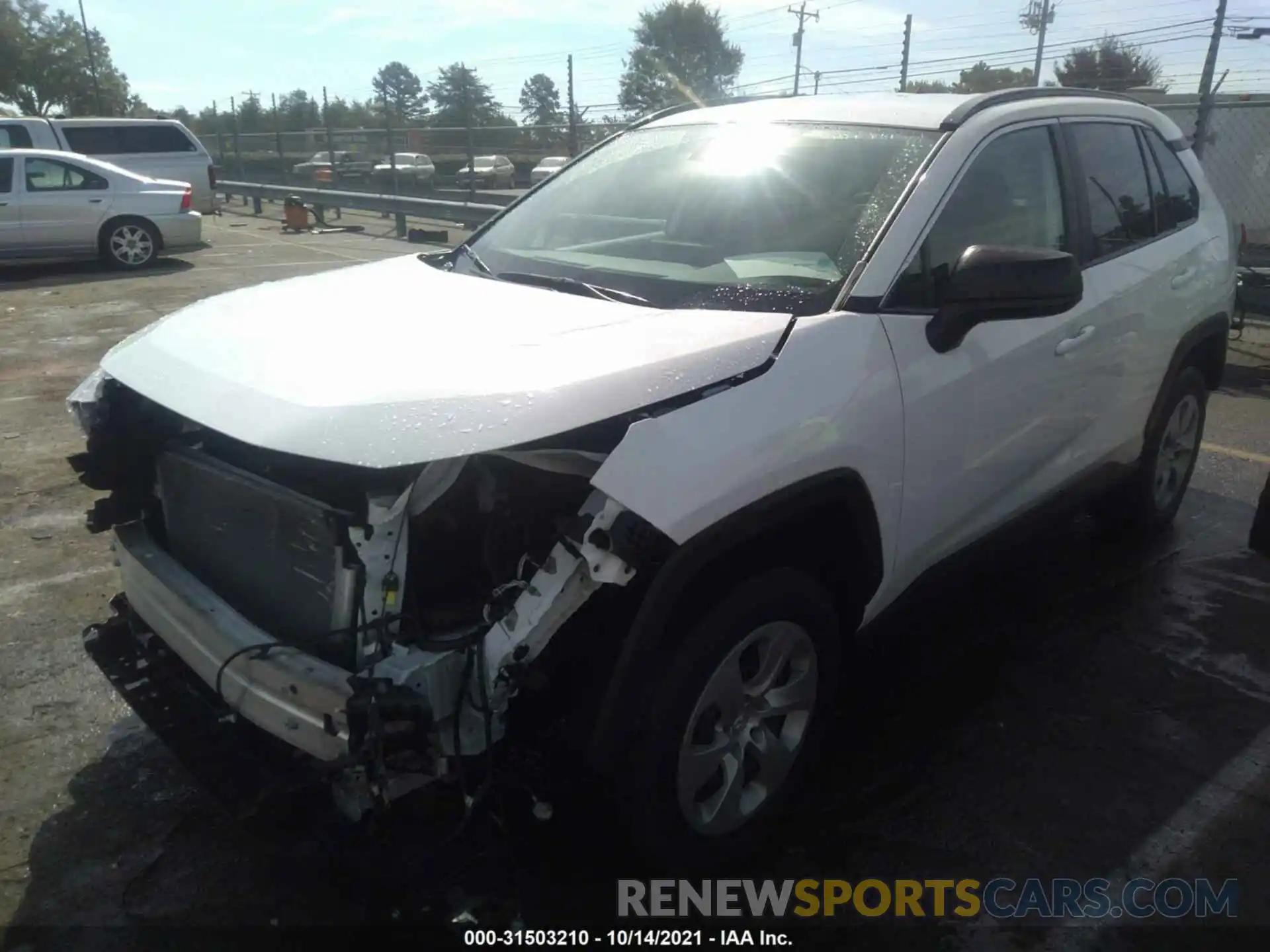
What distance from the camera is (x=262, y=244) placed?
55.9 feet

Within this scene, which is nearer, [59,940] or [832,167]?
[59,940]

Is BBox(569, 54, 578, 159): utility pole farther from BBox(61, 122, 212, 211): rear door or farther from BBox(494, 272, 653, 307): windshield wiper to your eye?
BBox(494, 272, 653, 307): windshield wiper

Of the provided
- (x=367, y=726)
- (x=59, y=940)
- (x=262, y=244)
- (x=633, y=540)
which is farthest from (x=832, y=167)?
(x=262, y=244)

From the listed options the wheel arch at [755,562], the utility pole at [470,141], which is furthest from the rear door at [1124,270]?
the utility pole at [470,141]

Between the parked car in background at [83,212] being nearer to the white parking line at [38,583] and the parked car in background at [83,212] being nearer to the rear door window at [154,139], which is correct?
the rear door window at [154,139]

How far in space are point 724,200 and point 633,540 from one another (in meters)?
1.58

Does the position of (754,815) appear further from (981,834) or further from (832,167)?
(832,167)

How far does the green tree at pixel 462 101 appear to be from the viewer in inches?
806

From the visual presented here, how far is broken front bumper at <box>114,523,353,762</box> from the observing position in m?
2.14

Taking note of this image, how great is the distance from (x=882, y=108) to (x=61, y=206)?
43.4 ft

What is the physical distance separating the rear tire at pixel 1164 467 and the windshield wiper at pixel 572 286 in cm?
254

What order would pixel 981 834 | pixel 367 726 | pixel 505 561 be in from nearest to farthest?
pixel 367 726 → pixel 505 561 → pixel 981 834

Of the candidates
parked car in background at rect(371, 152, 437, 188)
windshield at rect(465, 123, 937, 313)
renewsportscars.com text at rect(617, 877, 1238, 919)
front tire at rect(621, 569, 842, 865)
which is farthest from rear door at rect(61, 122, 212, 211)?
renewsportscars.com text at rect(617, 877, 1238, 919)

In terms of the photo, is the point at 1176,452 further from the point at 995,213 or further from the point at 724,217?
the point at 724,217
